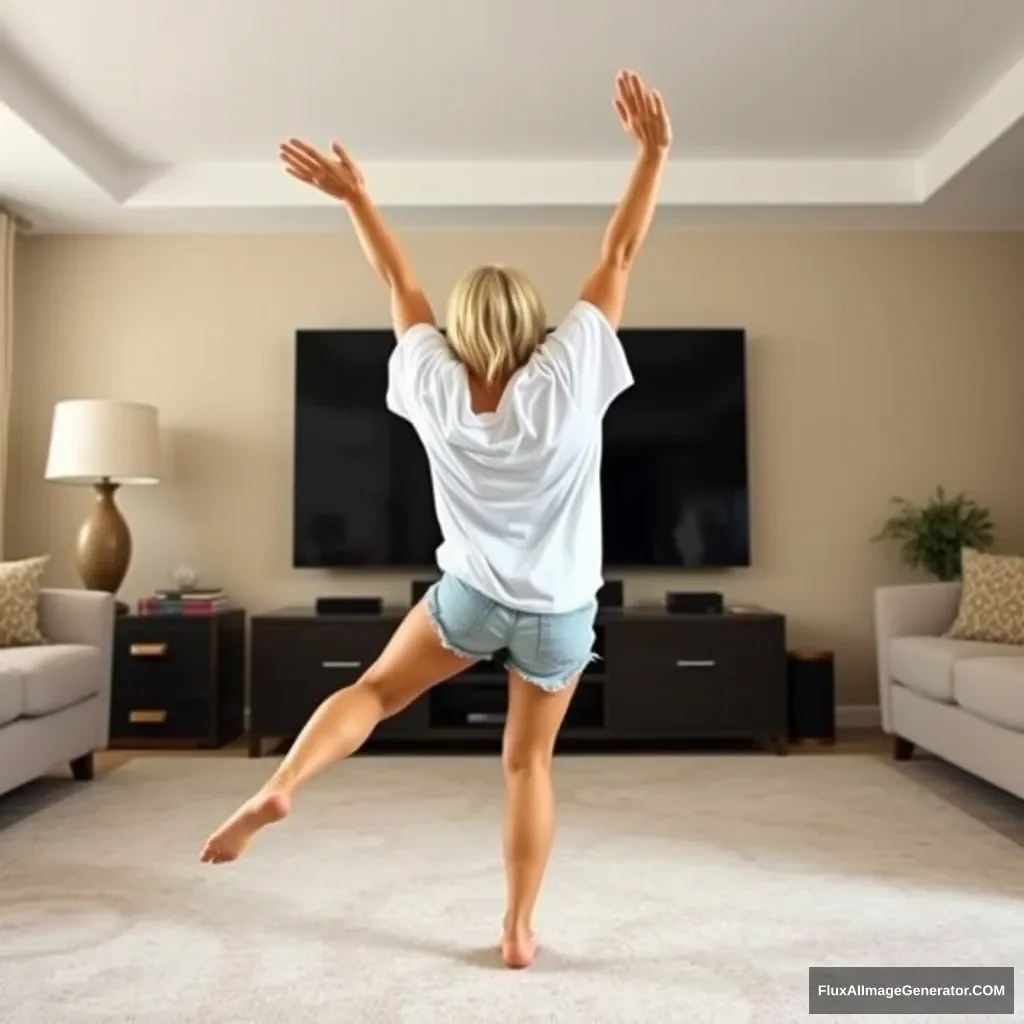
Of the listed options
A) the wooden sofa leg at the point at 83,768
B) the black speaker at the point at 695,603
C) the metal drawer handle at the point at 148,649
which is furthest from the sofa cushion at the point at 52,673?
the black speaker at the point at 695,603

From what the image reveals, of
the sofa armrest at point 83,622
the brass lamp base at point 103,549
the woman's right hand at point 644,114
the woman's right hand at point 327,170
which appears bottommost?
the sofa armrest at point 83,622

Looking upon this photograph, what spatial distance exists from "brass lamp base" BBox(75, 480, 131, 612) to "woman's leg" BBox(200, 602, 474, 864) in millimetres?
2935

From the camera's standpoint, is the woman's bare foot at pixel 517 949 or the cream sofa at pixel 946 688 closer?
the woman's bare foot at pixel 517 949

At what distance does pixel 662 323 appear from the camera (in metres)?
4.92

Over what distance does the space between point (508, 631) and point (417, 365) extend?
0.46m

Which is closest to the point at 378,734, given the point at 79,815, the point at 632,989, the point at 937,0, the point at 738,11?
the point at 79,815

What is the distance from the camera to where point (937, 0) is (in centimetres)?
324

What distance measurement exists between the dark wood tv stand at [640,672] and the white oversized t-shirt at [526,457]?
2.49m

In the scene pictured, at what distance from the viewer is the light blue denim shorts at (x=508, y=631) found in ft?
5.72

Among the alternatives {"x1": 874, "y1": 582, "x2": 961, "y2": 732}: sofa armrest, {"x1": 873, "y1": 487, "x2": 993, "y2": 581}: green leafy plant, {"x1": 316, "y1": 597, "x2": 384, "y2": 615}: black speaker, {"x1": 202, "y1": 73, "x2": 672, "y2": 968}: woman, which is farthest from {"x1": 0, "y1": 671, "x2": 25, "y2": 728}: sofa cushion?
{"x1": 873, "y1": 487, "x2": 993, "y2": 581}: green leafy plant

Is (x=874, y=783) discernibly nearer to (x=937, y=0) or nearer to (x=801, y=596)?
(x=801, y=596)

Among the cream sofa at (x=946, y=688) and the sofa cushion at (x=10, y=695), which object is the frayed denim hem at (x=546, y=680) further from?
the sofa cushion at (x=10, y=695)

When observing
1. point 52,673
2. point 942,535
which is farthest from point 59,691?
point 942,535

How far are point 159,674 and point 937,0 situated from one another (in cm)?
361
